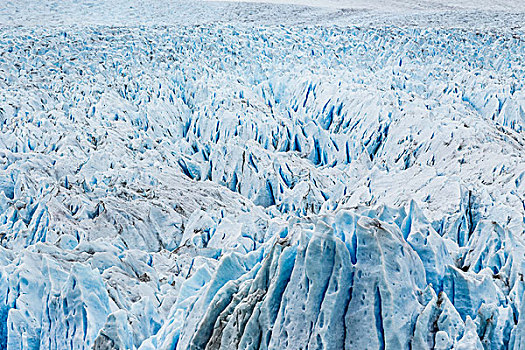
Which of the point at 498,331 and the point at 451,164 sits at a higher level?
the point at 498,331

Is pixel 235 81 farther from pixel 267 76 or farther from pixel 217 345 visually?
pixel 217 345

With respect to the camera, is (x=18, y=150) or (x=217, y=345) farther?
A: (x=18, y=150)

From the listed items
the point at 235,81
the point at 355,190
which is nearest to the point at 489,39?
the point at 235,81

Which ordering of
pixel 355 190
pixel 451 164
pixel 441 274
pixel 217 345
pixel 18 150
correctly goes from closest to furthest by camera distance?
pixel 217 345
pixel 441 274
pixel 355 190
pixel 451 164
pixel 18 150

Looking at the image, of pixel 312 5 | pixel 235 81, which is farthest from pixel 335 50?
pixel 312 5

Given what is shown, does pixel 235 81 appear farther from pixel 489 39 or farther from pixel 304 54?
pixel 489 39

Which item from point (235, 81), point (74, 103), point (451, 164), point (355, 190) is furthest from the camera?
point (235, 81)
